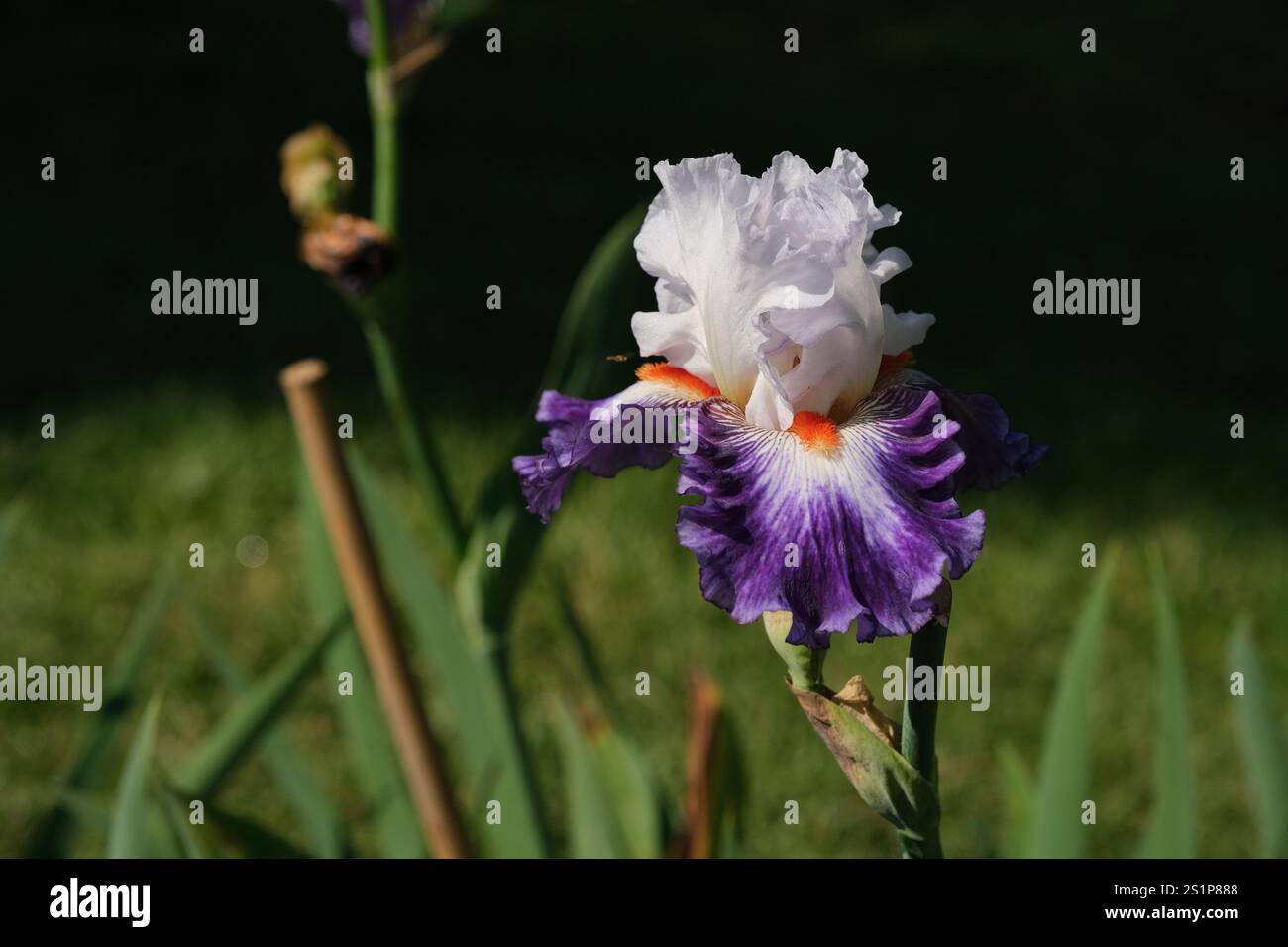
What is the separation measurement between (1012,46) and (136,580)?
356 centimetres

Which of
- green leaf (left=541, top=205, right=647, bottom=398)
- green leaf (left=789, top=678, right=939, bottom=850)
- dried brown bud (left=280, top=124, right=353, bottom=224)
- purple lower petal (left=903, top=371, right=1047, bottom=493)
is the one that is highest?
dried brown bud (left=280, top=124, right=353, bottom=224)

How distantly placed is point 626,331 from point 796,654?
538mm

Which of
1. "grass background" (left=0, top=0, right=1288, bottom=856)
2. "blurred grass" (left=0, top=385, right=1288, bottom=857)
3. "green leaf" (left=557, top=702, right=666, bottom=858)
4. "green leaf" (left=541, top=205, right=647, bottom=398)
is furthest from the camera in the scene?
"grass background" (left=0, top=0, right=1288, bottom=856)

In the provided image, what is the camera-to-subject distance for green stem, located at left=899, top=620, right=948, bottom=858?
534 millimetres

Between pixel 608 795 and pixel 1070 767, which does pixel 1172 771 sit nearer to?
pixel 1070 767

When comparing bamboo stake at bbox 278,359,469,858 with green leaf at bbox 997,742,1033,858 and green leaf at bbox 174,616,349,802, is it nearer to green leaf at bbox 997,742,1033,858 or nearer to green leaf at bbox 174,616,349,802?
green leaf at bbox 174,616,349,802

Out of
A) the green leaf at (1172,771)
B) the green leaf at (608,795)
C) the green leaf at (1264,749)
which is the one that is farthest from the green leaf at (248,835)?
the green leaf at (1264,749)

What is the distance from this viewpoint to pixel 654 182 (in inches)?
125

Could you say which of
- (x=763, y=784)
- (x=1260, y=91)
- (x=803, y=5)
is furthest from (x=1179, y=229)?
(x=763, y=784)

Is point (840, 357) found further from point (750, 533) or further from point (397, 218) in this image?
point (397, 218)

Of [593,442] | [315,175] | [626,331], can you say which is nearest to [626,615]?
[626,331]

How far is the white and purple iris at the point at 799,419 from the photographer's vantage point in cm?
52

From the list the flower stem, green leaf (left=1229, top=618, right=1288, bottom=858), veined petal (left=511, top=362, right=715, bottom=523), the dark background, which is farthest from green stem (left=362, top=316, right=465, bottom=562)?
the dark background

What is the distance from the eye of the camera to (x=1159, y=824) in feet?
3.13
